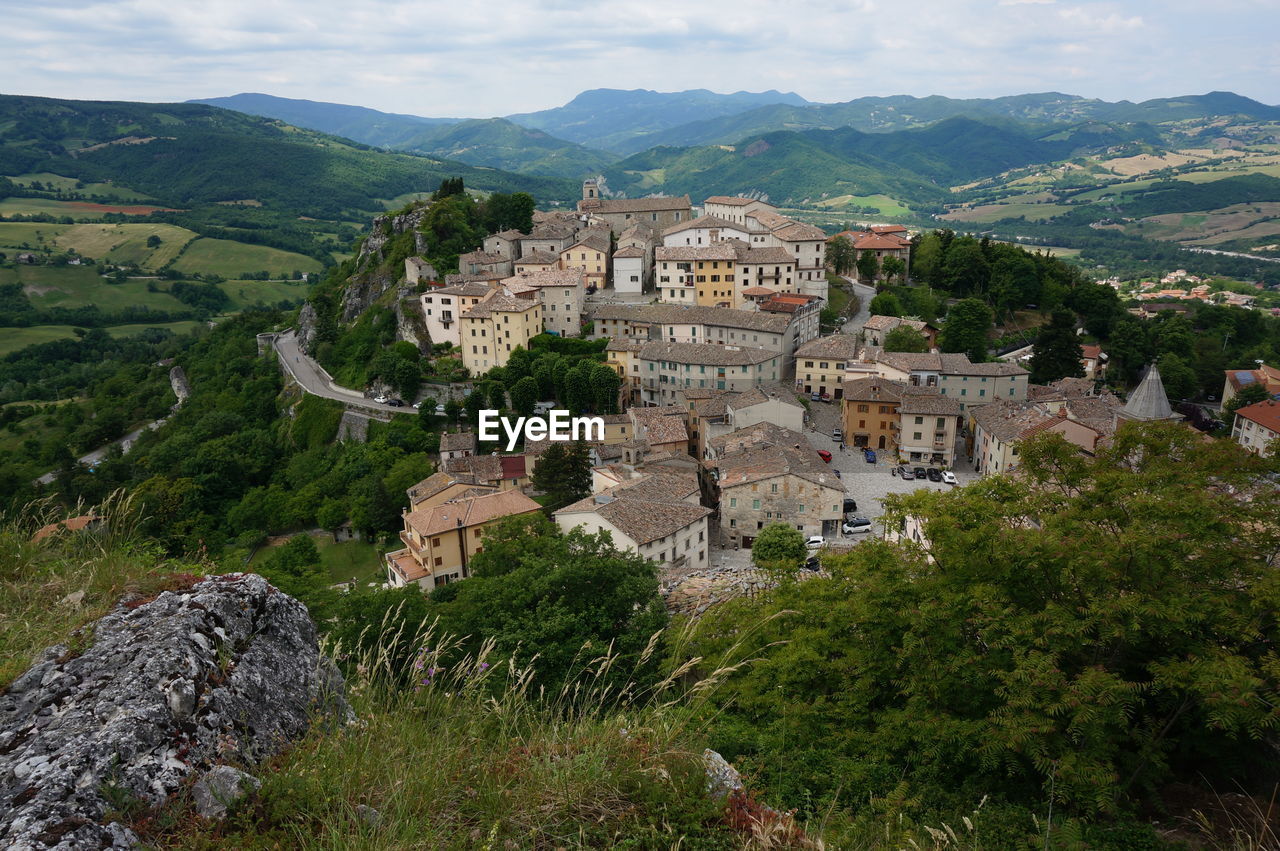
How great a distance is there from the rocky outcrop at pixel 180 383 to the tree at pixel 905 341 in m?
70.7

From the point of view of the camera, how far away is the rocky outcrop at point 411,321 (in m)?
63.5

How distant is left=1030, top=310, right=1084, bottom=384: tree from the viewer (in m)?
56.5

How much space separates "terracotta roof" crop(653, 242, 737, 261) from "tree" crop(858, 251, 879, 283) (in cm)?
1624

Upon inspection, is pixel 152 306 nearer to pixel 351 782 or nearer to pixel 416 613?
pixel 416 613

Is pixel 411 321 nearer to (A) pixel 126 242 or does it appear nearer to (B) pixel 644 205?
(B) pixel 644 205

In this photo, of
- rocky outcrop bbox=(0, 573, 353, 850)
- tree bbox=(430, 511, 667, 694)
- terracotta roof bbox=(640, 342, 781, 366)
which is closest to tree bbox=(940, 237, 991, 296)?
terracotta roof bbox=(640, 342, 781, 366)

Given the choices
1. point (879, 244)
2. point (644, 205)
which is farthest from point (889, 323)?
point (644, 205)

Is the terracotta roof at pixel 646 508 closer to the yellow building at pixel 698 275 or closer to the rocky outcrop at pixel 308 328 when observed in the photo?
the yellow building at pixel 698 275

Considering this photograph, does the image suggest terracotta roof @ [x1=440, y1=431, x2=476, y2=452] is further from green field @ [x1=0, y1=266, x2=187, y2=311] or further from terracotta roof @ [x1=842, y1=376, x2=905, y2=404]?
green field @ [x1=0, y1=266, x2=187, y2=311]

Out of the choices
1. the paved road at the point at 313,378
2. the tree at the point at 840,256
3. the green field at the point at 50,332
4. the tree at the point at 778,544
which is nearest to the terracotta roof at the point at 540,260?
the paved road at the point at 313,378

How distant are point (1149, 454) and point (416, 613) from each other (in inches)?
648

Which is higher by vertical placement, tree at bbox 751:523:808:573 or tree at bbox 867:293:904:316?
tree at bbox 867:293:904:316

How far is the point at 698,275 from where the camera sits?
63.9 metres

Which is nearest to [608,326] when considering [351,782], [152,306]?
[351,782]
